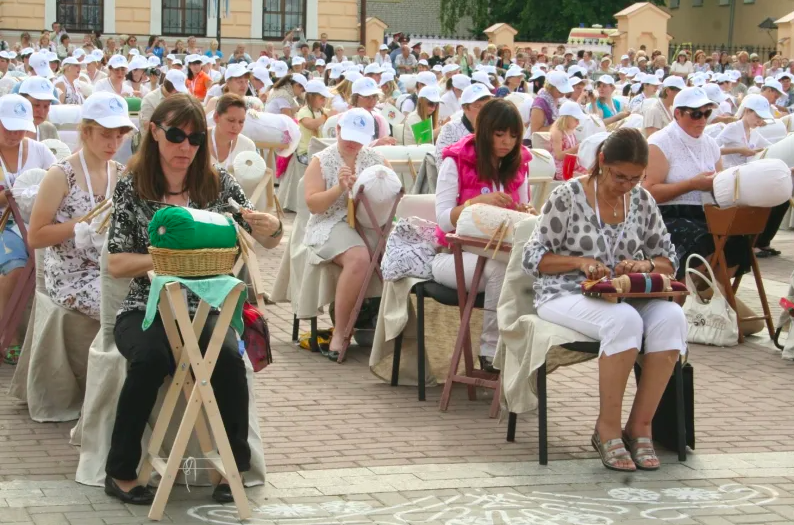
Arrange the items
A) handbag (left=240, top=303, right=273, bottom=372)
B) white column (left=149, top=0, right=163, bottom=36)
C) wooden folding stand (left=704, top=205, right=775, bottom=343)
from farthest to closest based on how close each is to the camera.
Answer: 1. white column (left=149, top=0, right=163, bottom=36)
2. wooden folding stand (left=704, top=205, right=775, bottom=343)
3. handbag (left=240, top=303, right=273, bottom=372)

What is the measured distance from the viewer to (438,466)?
258 inches

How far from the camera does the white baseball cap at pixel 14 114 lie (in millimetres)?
8438

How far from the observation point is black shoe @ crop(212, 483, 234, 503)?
Answer: 5.86 meters

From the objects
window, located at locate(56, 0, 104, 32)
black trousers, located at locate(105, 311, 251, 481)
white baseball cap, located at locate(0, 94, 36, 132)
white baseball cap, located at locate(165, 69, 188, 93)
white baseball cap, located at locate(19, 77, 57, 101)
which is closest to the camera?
black trousers, located at locate(105, 311, 251, 481)

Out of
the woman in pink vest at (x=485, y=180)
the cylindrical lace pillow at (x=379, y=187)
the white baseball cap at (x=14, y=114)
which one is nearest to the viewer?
the woman in pink vest at (x=485, y=180)

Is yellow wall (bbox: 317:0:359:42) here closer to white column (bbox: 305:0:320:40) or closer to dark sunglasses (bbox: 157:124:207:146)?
white column (bbox: 305:0:320:40)

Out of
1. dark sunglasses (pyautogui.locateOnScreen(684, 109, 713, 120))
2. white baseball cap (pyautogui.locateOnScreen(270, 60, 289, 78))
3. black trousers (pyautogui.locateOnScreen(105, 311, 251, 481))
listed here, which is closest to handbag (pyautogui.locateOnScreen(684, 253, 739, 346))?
dark sunglasses (pyautogui.locateOnScreen(684, 109, 713, 120))

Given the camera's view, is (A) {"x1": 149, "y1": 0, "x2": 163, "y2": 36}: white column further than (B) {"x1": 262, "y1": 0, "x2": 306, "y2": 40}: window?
No

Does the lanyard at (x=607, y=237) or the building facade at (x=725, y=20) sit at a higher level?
the building facade at (x=725, y=20)

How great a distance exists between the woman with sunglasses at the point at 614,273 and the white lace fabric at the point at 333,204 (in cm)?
251

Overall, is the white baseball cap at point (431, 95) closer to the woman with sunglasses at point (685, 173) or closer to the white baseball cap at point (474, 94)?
the white baseball cap at point (474, 94)

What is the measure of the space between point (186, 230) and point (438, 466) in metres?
1.78

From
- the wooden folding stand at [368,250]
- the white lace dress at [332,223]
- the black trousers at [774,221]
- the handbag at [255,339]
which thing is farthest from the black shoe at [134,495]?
the black trousers at [774,221]

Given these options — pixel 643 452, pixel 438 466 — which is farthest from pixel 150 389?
pixel 643 452
